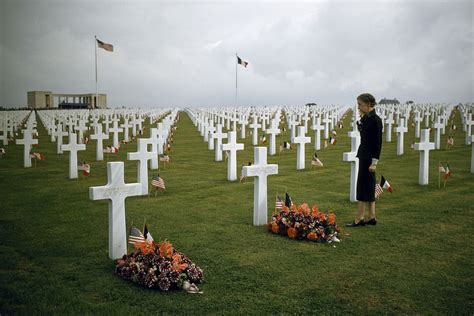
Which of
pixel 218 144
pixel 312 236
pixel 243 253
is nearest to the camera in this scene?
pixel 243 253

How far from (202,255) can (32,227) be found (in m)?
3.29

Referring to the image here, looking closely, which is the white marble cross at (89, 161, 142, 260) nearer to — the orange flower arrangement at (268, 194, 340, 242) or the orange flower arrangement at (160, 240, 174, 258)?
the orange flower arrangement at (160, 240, 174, 258)

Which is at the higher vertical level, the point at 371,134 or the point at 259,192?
the point at 371,134

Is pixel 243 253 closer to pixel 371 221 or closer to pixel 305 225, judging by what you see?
pixel 305 225

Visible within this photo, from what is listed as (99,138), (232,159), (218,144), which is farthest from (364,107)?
(99,138)

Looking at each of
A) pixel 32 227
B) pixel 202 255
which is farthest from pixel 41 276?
pixel 32 227

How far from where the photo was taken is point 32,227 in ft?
24.9

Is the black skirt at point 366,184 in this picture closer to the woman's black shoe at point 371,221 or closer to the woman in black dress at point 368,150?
the woman in black dress at point 368,150

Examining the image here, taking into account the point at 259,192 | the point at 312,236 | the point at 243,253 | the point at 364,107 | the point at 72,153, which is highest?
the point at 364,107

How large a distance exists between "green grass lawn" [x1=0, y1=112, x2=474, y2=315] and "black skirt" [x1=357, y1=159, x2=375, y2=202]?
0.52 meters

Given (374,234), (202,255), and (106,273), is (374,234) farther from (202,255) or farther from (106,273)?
(106,273)

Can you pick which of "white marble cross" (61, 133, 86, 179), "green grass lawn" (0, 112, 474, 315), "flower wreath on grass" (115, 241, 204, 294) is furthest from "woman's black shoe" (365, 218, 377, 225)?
"white marble cross" (61, 133, 86, 179)

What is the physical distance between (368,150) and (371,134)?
10.7 inches

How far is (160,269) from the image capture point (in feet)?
16.5
